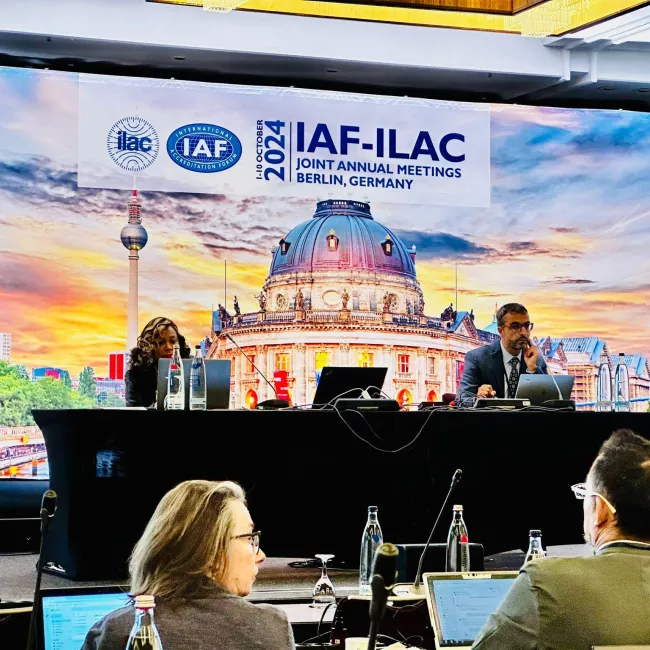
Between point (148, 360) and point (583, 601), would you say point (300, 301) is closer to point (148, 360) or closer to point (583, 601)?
point (148, 360)

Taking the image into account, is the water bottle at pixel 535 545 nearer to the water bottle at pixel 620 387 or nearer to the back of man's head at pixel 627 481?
the back of man's head at pixel 627 481

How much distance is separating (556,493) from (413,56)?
3491mm

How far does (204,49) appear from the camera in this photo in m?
6.62

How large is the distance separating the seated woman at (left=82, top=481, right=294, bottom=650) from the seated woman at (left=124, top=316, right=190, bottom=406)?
2.78 m

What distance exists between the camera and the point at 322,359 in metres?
6.96

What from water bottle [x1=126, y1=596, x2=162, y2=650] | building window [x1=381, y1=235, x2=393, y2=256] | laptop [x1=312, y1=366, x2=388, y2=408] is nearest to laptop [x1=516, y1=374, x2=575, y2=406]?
laptop [x1=312, y1=366, x2=388, y2=408]

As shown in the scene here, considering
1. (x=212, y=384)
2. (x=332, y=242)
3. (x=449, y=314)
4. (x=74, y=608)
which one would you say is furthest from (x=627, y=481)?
(x=449, y=314)

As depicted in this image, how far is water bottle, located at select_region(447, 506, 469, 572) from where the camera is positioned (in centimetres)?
326

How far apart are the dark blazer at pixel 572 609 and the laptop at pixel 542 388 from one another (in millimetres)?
2635

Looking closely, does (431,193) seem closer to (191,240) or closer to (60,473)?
(191,240)

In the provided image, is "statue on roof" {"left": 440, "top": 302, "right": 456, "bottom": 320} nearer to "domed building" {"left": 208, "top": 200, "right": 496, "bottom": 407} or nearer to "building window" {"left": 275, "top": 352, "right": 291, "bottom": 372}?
"domed building" {"left": 208, "top": 200, "right": 496, "bottom": 407}

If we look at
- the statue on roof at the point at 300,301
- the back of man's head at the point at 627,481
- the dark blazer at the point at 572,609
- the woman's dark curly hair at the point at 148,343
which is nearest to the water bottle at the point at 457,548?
the back of man's head at the point at 627,481

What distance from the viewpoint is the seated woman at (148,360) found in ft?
16.2

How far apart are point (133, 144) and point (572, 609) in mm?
4997
